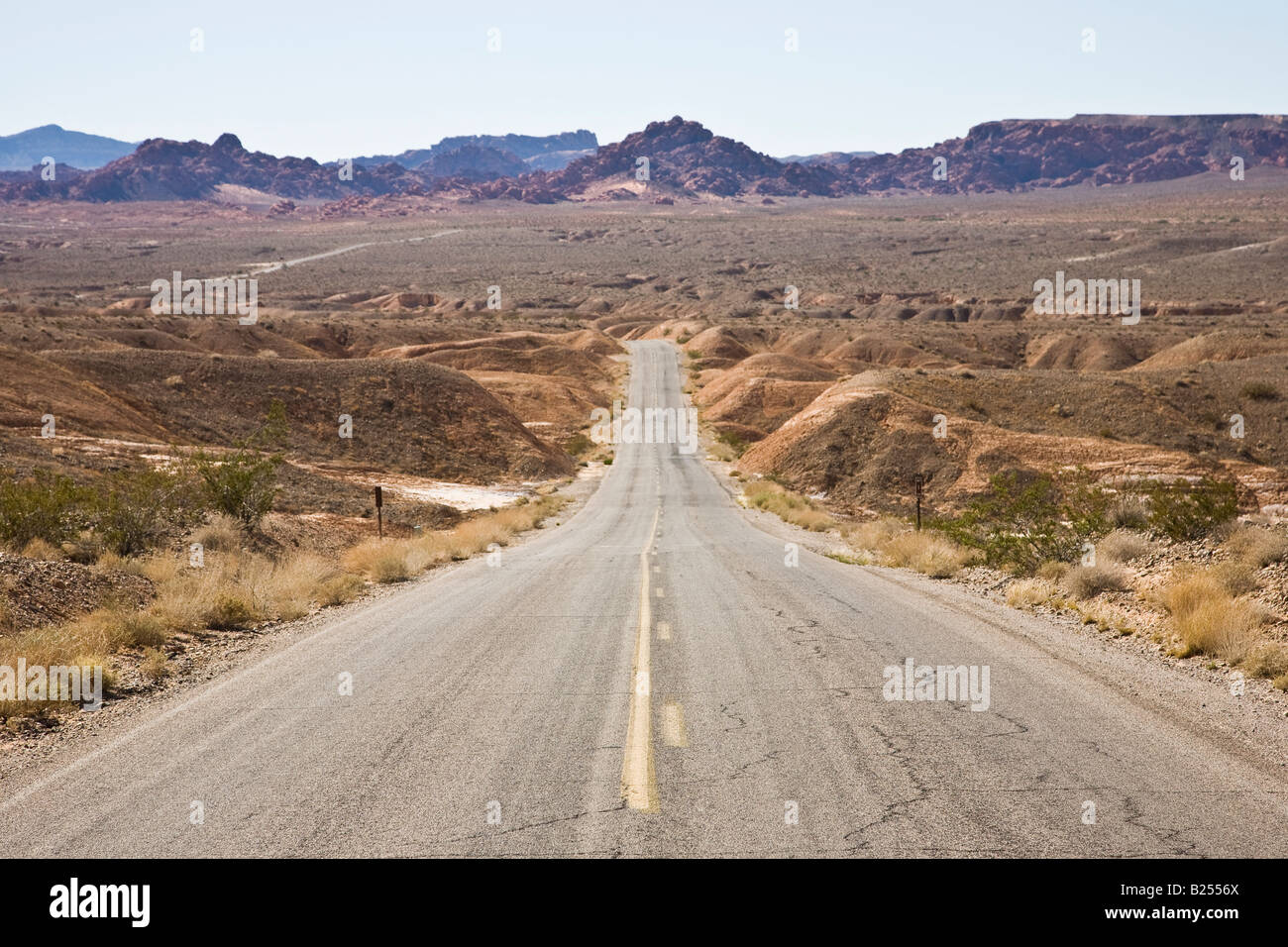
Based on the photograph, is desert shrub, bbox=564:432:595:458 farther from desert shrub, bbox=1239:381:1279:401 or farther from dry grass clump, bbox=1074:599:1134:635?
dry grass clump, bbox=1074:599:1134:635

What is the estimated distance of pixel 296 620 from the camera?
43.8 ft

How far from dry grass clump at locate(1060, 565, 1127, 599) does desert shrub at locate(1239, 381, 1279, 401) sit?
43.5 metres

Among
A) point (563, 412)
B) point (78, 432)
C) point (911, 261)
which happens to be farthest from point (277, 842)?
point (911, 261)

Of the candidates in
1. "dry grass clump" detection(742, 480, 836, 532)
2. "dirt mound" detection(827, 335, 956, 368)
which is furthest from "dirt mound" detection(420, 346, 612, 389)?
"dry grass clump" detection(742, 480, 836, 532)

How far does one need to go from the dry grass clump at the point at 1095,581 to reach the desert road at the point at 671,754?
3.64 feet

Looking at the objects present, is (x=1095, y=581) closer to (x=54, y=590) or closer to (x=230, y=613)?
(x=230, y=613)

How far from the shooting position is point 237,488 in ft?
70.7

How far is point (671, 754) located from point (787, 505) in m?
28.2

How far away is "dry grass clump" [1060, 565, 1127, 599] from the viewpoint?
12578mm

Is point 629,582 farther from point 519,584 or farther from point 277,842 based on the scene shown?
point 277,842

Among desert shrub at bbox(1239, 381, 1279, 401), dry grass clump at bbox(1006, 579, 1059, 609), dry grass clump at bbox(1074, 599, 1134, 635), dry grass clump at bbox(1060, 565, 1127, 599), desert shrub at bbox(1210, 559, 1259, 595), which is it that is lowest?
dry grass clump at bbox(1006, 579, 1059, 609)

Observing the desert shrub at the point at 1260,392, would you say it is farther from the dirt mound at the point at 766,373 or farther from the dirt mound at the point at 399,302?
the dirt mound at the point at 399,302

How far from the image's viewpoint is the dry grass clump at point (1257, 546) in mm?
11008

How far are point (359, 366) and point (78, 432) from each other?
2193 centimetres
